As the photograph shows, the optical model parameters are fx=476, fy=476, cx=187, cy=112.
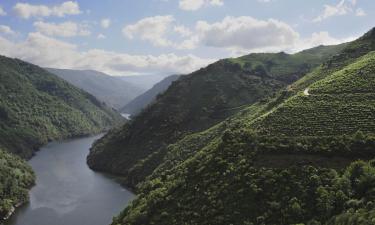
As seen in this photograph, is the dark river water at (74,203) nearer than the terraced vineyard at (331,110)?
No

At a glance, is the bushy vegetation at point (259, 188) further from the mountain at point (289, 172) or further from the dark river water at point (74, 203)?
the dark river water at point (74, 203)

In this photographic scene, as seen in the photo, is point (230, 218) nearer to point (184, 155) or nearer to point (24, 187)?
point (184, 155)

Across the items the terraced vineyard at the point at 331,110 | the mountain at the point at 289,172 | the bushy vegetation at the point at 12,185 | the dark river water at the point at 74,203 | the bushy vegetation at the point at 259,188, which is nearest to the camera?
the bushy vegetation at the point at 259,188

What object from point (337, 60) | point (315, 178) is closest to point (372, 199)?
point (315, 178)

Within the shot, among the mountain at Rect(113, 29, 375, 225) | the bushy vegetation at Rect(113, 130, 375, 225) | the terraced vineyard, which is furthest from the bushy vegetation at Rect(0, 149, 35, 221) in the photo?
the terraced vineyard

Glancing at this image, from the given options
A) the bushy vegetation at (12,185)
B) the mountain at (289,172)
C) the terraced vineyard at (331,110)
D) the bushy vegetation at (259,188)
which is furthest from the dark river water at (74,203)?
the terraced vineyard at (331,110)

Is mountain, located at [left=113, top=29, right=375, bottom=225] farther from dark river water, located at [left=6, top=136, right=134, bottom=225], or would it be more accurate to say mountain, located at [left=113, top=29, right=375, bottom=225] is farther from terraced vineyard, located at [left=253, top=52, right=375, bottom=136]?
dark river water, located at [left=6, top=136, right=134, bottom=225]
